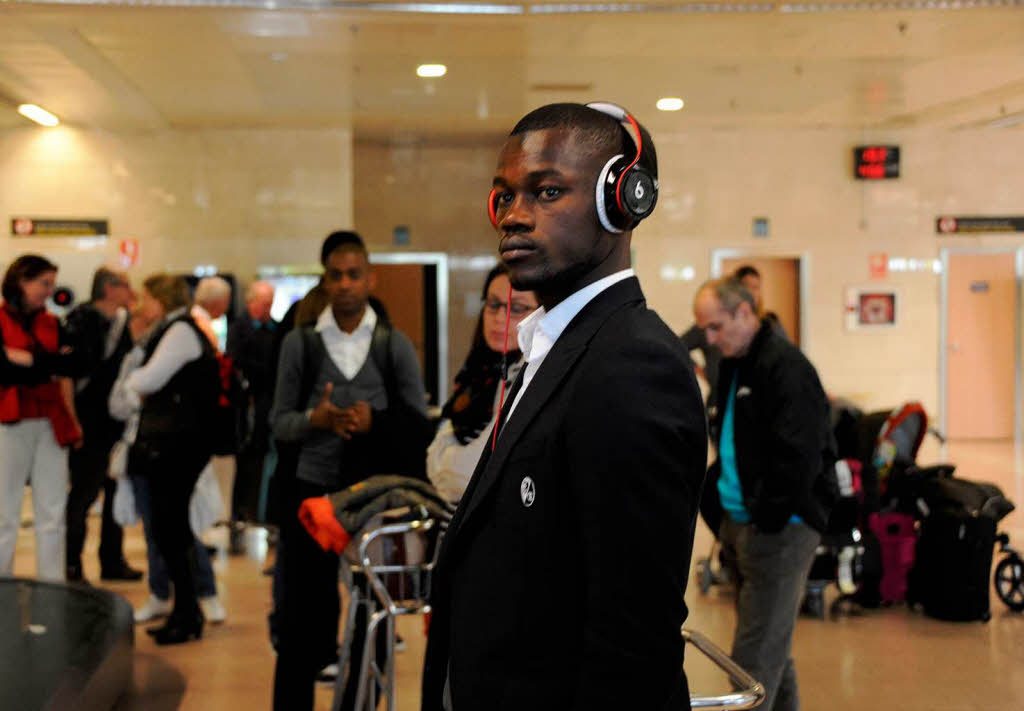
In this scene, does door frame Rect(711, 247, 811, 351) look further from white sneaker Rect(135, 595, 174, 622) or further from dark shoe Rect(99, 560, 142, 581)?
white sneaker Rect(135, 595, 174, 622)

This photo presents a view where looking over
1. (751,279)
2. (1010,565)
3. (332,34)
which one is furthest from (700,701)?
(332,34)

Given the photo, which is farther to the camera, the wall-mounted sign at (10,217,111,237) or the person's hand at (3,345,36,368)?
the wall-mounted sign at (10,217,111,237)

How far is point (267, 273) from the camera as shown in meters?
12.0

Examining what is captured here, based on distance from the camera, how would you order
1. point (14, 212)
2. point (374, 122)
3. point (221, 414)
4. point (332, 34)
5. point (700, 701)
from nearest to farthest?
point (700, 701)
point (221, 414)
point (332, 34)
point (14, 212)
point (374, 122)

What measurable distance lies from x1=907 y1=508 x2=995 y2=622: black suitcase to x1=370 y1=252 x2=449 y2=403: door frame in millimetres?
→ 6135

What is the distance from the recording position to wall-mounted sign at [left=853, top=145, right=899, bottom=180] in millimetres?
11820

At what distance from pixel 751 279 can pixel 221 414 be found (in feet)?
12.5

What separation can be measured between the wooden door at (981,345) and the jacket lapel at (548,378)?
1127 cm

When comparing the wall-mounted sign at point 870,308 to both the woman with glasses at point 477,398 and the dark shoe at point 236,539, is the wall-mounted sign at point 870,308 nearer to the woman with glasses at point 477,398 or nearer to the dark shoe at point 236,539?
the dark shoe at point 236,539

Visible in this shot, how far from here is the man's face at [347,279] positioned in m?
3.99

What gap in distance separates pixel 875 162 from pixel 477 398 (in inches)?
387

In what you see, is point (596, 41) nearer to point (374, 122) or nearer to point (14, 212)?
point (374, 122)

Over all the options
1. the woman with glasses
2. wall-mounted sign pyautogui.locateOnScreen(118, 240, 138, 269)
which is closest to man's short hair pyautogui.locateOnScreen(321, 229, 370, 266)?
the woman with glasses

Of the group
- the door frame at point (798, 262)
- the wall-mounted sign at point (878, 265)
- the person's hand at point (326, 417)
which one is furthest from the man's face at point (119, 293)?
the wall-mounted sign at point (878, 265)
